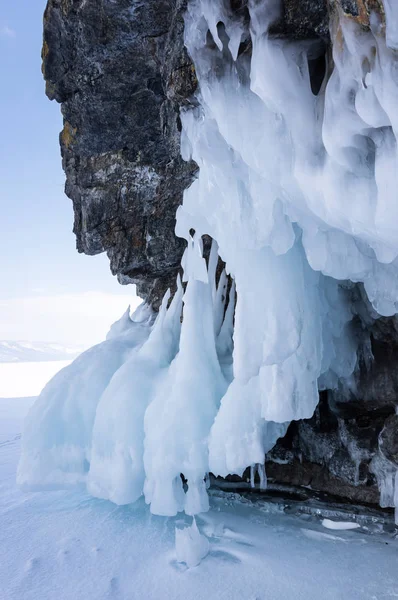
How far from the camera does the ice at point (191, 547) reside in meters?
3.59

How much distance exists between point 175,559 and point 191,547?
18 centimetres

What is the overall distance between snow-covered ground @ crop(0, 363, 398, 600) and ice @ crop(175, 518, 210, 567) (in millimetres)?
64

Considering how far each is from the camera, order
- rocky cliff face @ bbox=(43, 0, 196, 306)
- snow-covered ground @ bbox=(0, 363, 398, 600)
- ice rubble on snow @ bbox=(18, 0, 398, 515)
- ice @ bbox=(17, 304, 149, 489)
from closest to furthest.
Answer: ice rubble on snow @ bbox=(18, 0, 398, 515)
snow-covered ground @ bbox=(0, 363, 398, 600)
rocky cliff face @ bbox=(43, 0, 196, 306)
ice @ bbox=(17, 304, 149, 489)

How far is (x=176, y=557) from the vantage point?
145 inches

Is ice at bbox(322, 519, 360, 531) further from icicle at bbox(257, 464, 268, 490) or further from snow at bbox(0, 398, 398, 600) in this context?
icicle at bbox(257, 464, 268, 490)

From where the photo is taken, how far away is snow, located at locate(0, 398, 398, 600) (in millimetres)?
3193

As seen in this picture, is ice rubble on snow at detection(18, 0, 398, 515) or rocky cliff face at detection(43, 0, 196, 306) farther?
rocky cliff face at detection(43, 0, 196, 306)

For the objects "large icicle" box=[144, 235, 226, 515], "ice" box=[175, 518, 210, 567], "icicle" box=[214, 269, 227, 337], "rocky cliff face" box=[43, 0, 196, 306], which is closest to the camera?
"ice" box=[175, 518, 210, 567]

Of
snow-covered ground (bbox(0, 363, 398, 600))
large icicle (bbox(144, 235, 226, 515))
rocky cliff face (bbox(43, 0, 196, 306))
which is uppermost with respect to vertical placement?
rocky cliff face (bbox(43, 0, 196, 306))

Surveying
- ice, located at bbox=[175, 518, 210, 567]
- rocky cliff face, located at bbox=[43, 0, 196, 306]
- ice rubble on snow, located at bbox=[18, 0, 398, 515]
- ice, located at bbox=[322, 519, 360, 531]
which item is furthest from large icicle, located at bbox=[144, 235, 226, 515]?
rocky cliff face, located at bbox=[43, 0, 196, 306]

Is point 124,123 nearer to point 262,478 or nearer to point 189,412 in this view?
point 189,412

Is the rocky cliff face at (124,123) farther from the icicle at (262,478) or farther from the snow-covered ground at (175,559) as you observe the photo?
the snow-covered ground at (175,559)

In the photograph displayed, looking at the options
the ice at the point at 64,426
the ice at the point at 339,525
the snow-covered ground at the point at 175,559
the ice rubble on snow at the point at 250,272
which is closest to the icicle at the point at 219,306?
the ice rubble on snow at the point at 250,272

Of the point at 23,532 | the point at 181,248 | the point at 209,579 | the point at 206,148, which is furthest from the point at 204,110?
the point at 23,532
